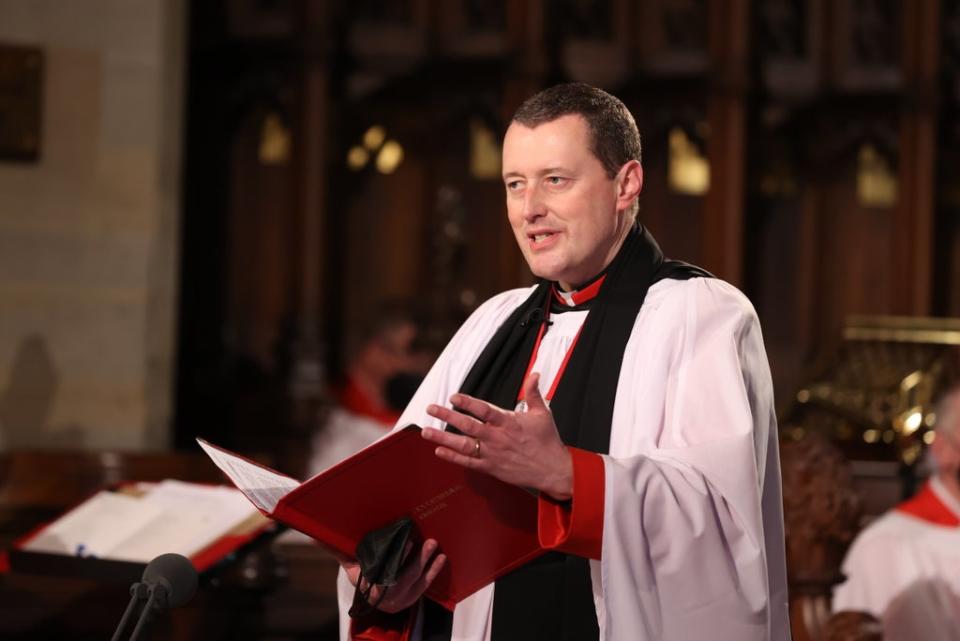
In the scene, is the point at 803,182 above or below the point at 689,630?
above

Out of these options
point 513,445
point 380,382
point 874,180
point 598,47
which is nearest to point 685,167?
point 598,47

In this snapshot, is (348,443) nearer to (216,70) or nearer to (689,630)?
(216,70)

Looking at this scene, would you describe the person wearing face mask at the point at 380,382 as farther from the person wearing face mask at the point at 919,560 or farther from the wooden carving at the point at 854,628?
the wooden carving at the point at 854,628

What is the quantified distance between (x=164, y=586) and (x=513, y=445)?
1.95 ft

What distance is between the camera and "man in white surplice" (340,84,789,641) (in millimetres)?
2125

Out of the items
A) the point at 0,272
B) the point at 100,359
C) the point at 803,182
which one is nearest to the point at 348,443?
the point at 100,359

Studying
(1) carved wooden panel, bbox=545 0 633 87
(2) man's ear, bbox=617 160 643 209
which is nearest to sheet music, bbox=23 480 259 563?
(2) man's ear, bbox=617 160 643 209

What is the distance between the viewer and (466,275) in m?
7.91

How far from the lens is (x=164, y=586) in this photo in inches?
83.5

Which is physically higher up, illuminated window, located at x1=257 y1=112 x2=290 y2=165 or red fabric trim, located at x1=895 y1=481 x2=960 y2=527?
illuminated window, located at x1=257 y1=112 x2=290 y2=165

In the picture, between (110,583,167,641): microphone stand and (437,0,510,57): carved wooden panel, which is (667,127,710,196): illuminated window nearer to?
(437,0,510,57): carved wooden panel

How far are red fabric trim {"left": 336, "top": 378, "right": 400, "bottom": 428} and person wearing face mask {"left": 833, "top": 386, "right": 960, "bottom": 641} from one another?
2.75 metres

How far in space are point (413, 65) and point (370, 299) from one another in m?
1.37

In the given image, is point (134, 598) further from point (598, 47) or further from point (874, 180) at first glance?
point (874, 180)
